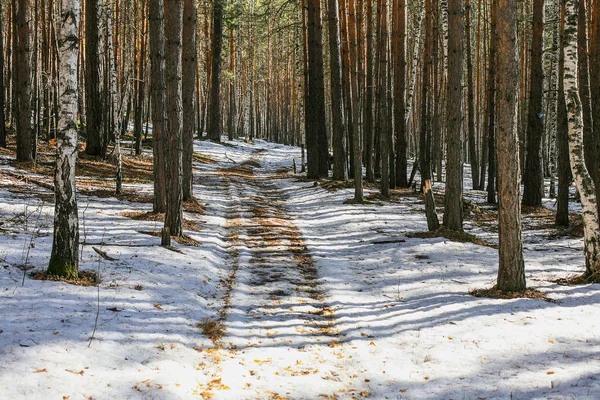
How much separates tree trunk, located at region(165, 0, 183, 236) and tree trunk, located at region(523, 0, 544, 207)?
1121 cm

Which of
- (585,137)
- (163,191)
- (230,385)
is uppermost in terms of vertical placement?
(585,137)

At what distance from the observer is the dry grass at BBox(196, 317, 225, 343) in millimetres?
5978

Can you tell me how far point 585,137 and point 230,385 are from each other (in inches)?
461

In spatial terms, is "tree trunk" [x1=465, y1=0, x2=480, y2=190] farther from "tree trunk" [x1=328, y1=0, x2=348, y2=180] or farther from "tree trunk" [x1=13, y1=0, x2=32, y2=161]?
"tree trunk" [x1=13, y1=0, x2=32, y2=161]

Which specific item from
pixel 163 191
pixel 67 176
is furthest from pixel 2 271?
pixel 163 191

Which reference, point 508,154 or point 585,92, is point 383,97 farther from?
point 508,154

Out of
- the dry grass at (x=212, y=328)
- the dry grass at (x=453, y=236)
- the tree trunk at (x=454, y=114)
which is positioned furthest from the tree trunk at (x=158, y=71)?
the tree trunk at (x=454, y=114)

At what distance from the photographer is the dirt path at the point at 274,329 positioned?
16.1ft

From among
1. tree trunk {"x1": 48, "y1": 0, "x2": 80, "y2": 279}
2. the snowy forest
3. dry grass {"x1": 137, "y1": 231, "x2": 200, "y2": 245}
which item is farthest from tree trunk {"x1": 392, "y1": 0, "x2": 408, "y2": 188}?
tree trunk {"x1": 48, "y1": 0, "x2": 80, "y2": 279}

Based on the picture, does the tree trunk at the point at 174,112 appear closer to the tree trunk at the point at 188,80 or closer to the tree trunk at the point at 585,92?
the tree trunk at the point at 188,80

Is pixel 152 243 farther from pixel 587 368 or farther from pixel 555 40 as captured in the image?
pixel 555 40

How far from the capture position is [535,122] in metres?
16.4

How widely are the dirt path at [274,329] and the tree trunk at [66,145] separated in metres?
2.18

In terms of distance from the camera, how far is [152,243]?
30.6ft
